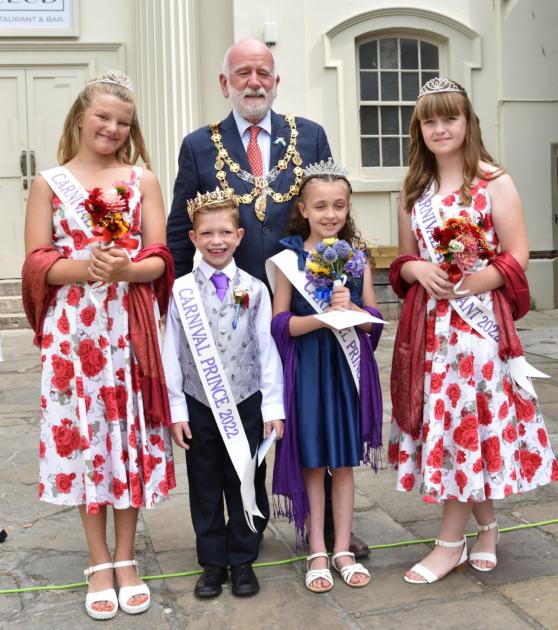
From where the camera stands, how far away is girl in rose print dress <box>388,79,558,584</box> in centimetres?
285

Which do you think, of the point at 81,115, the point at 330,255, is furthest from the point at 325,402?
the point at 81,115

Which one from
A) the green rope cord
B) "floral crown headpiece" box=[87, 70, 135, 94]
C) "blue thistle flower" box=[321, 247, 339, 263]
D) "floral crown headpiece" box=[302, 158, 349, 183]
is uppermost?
"floral crown headpiece" box=[87, 70, 135, 94]

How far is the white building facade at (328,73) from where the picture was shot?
9.60 metres

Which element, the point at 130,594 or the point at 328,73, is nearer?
the point at 130,594

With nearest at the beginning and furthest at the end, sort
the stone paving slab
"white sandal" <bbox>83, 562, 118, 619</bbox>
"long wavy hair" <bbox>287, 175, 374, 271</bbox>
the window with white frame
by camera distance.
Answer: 1. the stone paving slab
2. "white sandal" <bbox>83, 562, 118, 619</bbox>
3. "long wavy hair" <bbox>287, 175, 374, 271</bbox>
4. the window with white frame

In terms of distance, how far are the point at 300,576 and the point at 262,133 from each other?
1590 millimetres

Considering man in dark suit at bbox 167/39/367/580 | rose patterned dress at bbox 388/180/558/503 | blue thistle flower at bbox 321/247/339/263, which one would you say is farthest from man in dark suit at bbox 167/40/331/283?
rose patterned dress at bbox 388/180/558/503

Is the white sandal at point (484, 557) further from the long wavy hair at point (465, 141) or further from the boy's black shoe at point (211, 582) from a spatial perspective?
the long wavy hair at point (465, 141)

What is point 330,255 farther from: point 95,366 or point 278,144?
point 95,366

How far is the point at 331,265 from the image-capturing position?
287 cm

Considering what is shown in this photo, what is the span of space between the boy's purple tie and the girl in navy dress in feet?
0.66

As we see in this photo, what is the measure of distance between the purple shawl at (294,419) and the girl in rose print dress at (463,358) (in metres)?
0.08

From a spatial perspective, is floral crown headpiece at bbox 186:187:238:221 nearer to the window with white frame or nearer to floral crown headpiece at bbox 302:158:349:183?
floral crown headpiece at bbox 302:158:349:183

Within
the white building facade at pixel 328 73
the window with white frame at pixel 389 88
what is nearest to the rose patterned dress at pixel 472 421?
the white building facade at pixel 328 73
